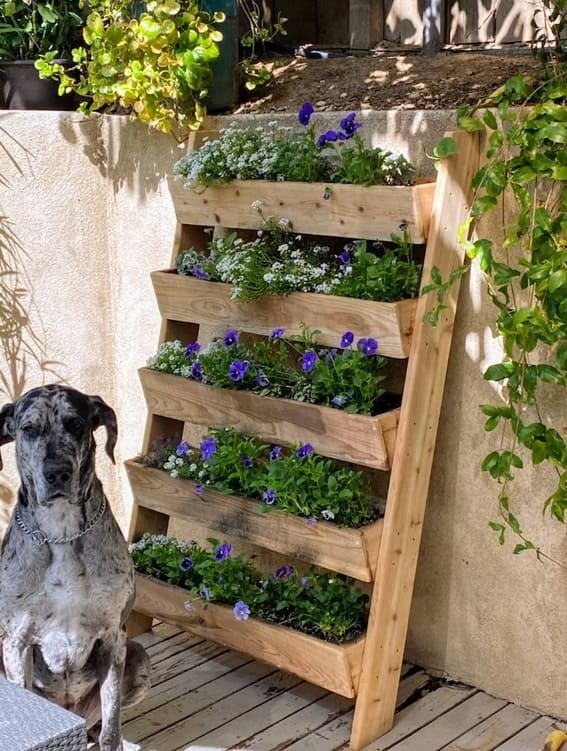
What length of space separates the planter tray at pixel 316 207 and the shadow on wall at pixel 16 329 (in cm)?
83

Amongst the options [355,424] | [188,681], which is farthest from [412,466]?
[188,681]

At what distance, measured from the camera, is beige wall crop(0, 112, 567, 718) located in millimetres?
3225

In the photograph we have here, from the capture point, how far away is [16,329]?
420 centimetres

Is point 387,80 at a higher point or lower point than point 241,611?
higher

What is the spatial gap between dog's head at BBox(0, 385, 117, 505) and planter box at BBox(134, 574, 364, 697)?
0.82m

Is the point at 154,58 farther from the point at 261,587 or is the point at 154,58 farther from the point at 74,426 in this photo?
the point at 261,587

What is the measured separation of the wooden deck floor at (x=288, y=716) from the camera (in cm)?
316

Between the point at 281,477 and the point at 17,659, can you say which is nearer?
the point at 17,659

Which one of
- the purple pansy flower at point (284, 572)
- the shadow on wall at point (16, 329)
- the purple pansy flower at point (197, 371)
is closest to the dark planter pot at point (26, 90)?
the shadow on wall at point (16, 329)

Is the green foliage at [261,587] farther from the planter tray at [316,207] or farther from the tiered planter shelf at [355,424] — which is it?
the planter tray at [316,207]

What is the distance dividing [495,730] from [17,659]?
142 cm

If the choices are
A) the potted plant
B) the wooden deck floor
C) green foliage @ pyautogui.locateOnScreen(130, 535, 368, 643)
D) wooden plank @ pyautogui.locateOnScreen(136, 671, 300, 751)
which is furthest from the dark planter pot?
wooden plank @ pyautogui.locateOnScreen(136, 671, 300, 751)

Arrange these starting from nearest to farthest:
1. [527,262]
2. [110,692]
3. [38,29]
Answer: [527,262] < [110,692] < [38,29]

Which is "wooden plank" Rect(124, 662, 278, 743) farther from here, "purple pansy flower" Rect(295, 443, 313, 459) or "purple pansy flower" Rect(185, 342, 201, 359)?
"purple pansy flower" Rect(185, 342, 201, 359)
